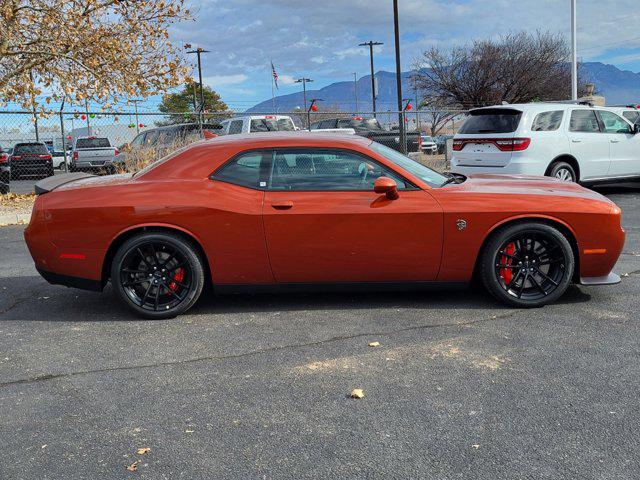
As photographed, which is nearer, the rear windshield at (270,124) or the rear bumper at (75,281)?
the rear bumper at (75,281)

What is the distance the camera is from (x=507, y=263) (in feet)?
16.2

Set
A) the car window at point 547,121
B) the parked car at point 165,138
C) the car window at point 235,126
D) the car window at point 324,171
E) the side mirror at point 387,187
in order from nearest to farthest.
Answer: the side mirror at point 387,187 → the car window at point 324,171 → the car window at point 547,121 → the parked car at point 165,138 → the car window at point 235,126

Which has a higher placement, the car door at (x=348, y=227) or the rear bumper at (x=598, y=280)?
the car door at (x=348, y=227)

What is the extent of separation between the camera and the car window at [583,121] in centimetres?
1102

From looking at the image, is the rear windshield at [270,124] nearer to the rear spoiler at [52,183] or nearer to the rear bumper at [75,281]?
the rear spoiler at [52,183]

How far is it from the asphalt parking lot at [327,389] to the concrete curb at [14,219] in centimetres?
652

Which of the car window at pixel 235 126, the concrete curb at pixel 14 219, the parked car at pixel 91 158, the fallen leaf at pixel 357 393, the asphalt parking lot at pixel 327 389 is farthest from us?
the parked car at pixel 91 158

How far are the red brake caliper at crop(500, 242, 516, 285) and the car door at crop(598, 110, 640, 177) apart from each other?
302 inches

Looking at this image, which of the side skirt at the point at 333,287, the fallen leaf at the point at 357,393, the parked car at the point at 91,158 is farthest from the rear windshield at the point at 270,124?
the fallen leaf at the point at 357,393

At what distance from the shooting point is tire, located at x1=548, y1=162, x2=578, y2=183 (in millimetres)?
10671

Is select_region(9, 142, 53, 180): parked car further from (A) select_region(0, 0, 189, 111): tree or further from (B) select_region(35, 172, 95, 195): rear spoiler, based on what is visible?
(B) select_region(35, 172, 95, 195): rear spoiler

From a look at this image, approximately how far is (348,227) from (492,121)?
6.62 meters

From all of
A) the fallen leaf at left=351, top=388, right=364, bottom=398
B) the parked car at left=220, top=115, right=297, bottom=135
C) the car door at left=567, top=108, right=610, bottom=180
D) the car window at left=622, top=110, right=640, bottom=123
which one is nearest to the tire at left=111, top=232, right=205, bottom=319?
the fallen leaf at left=351, top=388, right=364, bottom=398

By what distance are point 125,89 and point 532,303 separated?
12.0 meters
